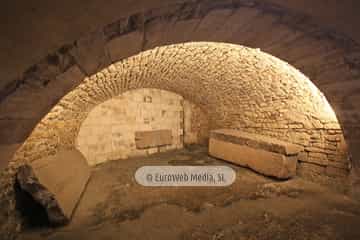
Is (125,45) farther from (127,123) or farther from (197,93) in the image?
(197,93)

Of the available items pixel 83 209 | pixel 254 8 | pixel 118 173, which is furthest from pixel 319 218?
pixel 118 173

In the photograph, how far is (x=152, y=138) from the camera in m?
5.79

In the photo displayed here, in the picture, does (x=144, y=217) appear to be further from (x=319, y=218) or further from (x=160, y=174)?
(x=319, y=218)

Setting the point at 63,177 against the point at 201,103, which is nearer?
the point at 63,177

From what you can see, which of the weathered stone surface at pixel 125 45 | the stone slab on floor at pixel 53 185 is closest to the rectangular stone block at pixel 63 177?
the stone slab on floor at pixel 53 185

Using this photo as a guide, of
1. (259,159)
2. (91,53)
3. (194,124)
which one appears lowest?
(259,159)

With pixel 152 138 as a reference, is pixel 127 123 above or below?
above

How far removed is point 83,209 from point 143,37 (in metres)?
2.44

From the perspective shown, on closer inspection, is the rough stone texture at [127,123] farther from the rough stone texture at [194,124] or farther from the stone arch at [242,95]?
the stone arch at [242,95]

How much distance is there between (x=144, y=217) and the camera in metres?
2.32

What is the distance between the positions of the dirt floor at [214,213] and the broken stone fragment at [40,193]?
0.14 m

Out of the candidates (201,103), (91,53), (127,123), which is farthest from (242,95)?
(91,53)

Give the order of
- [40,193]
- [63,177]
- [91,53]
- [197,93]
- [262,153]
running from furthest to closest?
[197,93], [262,153], [63,177], [40,193], [91,53]

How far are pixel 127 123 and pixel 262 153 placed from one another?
367cm
